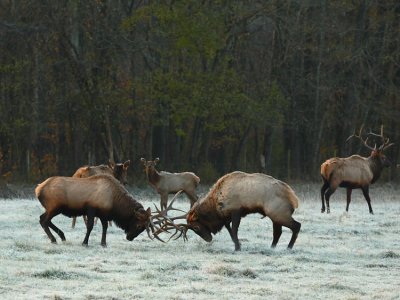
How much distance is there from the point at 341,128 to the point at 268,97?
242 inches

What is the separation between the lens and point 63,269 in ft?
41.2

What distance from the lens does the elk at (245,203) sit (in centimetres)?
1459

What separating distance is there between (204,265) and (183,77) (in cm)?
2159

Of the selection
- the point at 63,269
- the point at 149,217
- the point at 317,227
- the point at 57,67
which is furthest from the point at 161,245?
the point at 57,67

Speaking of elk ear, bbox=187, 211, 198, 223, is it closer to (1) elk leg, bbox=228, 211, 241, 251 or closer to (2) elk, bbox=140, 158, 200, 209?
(1) elk leg, bbox=228, 211, 241, 251

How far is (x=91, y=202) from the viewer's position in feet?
49.0

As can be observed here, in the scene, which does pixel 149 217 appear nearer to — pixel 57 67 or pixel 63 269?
pixel 63 269

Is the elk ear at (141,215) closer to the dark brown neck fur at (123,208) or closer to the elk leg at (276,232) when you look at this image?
the dark brown neck fur at (123,208)

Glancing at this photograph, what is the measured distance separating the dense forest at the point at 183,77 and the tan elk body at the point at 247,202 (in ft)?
61.0

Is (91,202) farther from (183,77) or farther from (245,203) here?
(183,77)

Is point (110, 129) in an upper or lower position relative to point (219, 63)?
lower

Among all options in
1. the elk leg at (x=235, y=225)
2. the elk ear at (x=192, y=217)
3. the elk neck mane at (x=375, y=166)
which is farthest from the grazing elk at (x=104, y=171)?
the elk neck mane at (x=375, y=166)

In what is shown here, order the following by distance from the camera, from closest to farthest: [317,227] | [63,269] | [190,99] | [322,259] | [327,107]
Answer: [63,269]
[322,259]
[317,227]
[190,99]
[327,107]

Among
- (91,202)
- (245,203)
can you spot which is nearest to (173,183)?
(91,202)
